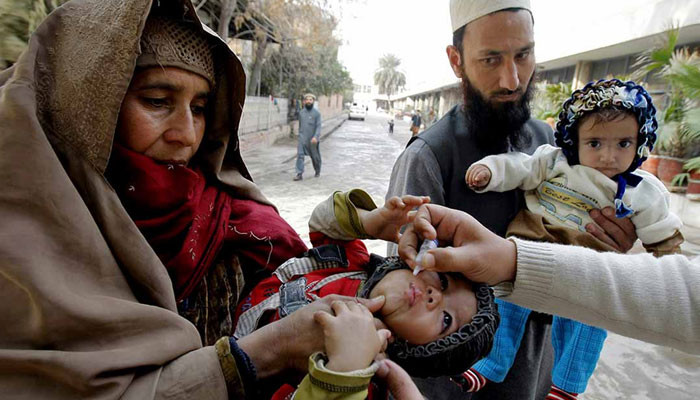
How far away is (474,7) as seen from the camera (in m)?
1.82

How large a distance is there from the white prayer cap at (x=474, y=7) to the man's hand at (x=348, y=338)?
4.71 feet

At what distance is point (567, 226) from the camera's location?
6.14ft

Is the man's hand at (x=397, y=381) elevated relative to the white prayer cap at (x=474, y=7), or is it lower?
lower

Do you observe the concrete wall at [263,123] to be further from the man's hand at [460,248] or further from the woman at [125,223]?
the man's hand at [460,248]

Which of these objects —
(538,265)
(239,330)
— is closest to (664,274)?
(538,265)

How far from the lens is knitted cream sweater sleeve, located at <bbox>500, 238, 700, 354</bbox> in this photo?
1250 millimetres

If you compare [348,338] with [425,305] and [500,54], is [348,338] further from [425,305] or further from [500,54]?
[500,54]

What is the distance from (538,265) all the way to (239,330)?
104 centimetres

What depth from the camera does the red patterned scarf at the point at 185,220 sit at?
1302 millimetres

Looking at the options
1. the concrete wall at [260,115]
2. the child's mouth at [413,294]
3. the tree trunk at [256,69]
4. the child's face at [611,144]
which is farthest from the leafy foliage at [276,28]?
the child's mouth at [413,294]

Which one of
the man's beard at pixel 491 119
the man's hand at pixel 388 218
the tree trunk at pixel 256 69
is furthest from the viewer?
the tree trunk at pixel 256 69

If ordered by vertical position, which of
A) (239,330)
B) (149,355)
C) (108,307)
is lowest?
(239,330)

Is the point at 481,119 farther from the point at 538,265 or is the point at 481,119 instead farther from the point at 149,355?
the point at 149,355

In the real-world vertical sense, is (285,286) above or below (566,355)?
above
